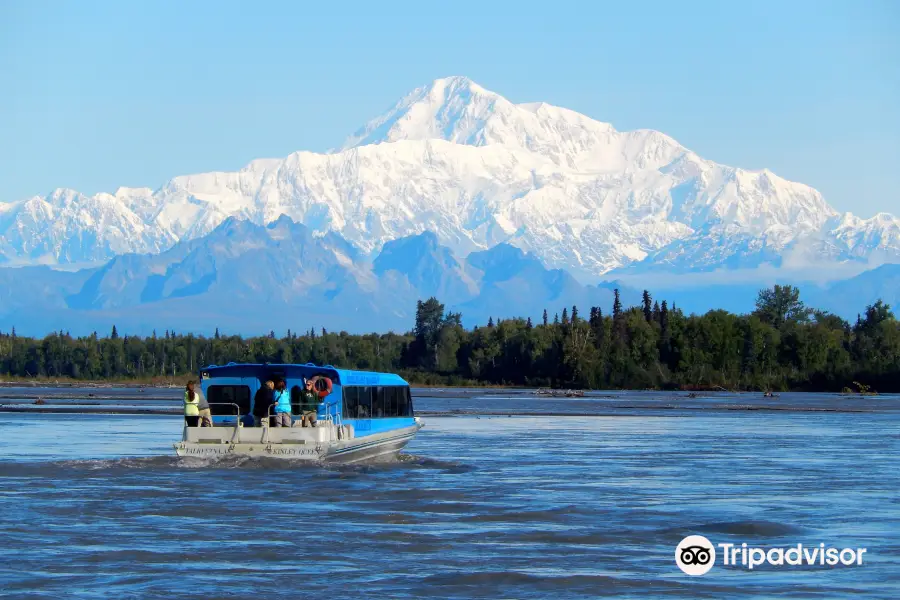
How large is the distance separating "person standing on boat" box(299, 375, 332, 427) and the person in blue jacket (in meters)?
0.43

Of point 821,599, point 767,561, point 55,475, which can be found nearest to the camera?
point 821,599

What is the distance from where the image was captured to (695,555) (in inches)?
1153

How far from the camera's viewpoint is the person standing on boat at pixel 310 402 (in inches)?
1823

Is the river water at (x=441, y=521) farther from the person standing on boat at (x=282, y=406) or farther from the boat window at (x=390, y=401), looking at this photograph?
the boat window at (x=390, y=401)

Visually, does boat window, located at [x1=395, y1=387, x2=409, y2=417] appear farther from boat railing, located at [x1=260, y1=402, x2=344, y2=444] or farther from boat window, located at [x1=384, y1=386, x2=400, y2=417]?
boat railing, located at [x1=260, y1=402, x2=344, y2=444]

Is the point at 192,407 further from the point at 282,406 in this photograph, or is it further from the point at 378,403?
the point at 378,403

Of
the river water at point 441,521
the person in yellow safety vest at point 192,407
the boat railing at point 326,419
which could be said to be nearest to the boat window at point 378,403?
the river water at point 441,521

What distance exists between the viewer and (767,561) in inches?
1153

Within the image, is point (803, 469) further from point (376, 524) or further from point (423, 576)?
point (423, 576)

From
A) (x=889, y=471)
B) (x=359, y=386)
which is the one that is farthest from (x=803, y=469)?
(x=359, y=386)

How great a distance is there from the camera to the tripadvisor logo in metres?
28.8

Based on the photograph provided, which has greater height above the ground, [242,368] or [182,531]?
[242,368]

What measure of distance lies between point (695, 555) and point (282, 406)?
1936 cm

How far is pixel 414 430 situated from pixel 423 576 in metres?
29.3
